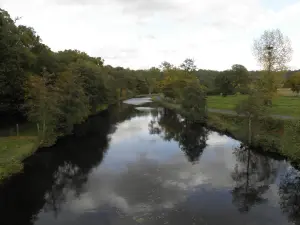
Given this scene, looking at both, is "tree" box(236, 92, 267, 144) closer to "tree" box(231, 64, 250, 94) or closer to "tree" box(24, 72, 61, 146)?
"tree" box(24, 72, 61, 146)

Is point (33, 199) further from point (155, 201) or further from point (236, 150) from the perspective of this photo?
point (236, 150)

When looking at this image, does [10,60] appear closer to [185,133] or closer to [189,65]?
[185,133]

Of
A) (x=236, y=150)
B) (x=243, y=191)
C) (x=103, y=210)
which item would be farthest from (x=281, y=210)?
(x=236, y=150)

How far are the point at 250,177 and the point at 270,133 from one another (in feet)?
47.0

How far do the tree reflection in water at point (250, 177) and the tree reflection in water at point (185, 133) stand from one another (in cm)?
567

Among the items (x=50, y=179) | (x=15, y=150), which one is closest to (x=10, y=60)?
(x=15, y=150)

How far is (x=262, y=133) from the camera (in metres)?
40.0

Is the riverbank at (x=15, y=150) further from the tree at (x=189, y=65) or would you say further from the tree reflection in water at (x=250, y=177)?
the tree at (x=189, y=65)

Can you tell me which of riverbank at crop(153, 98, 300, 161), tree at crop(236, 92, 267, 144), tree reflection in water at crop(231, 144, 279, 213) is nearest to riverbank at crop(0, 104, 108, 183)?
tree reflection in water at crop(231, 144, 279, 213)

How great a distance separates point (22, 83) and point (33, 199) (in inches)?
1202

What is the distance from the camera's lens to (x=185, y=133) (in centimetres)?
5162

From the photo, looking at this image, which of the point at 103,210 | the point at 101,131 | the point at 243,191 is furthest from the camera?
the point at 101,131

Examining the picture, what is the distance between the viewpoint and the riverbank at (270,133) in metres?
26.9

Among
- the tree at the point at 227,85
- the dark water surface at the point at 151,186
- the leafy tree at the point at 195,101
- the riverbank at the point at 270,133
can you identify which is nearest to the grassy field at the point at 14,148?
the dark water surface at the point at 151,186
